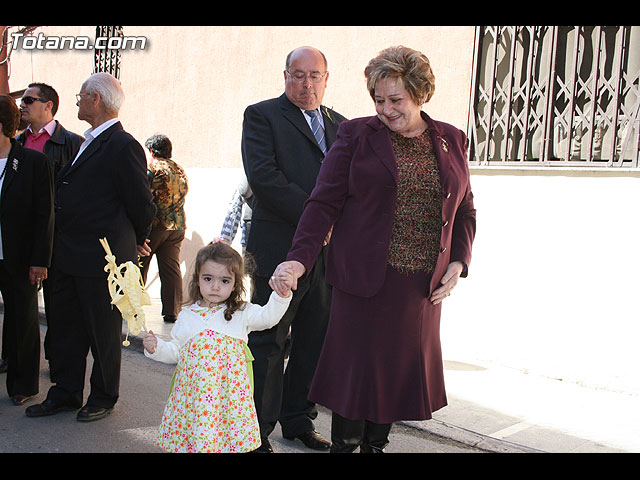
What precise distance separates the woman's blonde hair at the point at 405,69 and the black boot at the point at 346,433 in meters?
1.47

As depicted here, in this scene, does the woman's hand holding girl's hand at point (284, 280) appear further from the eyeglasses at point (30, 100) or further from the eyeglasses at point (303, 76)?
the eyeglasses at point (30, 100)

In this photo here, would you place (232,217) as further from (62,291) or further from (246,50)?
(246,50)

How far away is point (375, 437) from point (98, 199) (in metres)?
2.27

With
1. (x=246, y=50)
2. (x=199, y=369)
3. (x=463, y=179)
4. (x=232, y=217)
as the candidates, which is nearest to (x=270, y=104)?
(x=463, y=179)

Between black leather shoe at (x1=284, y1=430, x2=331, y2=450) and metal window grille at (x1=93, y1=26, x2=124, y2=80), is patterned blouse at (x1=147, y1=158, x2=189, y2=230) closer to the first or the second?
metal window grille at (x1=93, y1=26, x2=124, y2=80)

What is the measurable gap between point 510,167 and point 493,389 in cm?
185

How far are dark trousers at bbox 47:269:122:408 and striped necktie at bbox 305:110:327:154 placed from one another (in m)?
1.60

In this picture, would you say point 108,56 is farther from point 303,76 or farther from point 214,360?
point 214,360

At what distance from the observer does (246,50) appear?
8484 mm

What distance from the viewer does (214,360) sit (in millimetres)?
3025

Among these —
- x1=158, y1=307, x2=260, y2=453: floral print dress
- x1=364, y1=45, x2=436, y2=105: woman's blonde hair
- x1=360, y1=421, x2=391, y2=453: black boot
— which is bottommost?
x1=360, y1=421, x2=391, y2=453: black boot

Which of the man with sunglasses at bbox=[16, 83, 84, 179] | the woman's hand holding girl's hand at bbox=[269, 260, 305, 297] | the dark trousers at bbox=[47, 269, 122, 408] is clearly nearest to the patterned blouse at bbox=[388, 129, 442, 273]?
the woman's hand holding girl's hand at bbox=[269, 260, 305, 297]

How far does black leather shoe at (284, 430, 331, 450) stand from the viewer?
13.0 feet

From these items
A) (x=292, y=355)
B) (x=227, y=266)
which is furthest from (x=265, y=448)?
(x=227, y=266)
